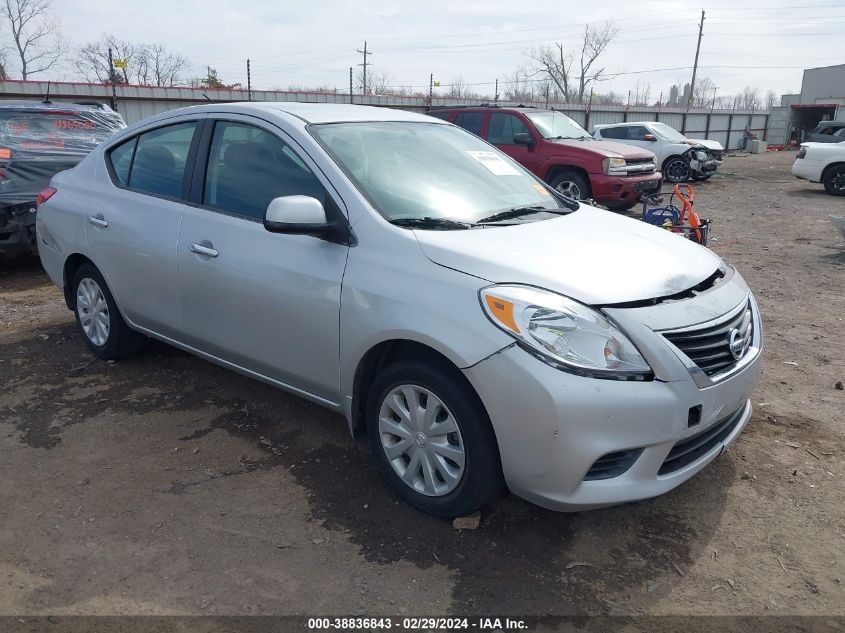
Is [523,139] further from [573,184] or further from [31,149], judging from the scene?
[31,149]

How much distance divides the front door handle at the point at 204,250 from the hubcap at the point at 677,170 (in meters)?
16.7

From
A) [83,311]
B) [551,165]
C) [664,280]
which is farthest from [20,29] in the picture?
[664,280]

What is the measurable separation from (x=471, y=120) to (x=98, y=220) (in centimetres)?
893

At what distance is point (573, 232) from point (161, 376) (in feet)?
9.58

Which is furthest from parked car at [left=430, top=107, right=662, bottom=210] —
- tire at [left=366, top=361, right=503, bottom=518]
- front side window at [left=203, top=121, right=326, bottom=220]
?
tire at [left=366, top=361, right=503, bottom=518]

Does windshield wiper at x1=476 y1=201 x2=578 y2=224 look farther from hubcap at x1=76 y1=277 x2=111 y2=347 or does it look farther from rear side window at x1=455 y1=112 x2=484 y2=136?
rear side window at x1=455 y1=112 x2=484 y2=136

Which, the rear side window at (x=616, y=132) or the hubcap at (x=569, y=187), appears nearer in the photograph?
the hubcap at (x=569, y=187)

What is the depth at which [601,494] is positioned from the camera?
2506mm

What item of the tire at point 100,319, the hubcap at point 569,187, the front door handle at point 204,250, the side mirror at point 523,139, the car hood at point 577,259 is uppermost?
the side mirror at point 523,139

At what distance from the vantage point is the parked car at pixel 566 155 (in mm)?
10961

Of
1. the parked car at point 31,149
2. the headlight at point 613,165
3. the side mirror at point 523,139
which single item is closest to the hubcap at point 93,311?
the parked car at point 31,149

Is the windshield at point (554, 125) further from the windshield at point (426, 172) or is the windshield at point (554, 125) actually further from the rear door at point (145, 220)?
the rear door at point (145, 220)

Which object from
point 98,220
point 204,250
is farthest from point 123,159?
point 204,250

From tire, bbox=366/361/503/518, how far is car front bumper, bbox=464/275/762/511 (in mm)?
90
